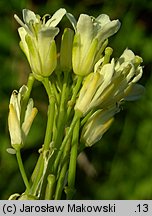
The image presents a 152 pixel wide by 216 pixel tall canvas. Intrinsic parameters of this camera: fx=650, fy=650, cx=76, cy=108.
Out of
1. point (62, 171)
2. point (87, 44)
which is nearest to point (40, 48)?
point (87, 44)

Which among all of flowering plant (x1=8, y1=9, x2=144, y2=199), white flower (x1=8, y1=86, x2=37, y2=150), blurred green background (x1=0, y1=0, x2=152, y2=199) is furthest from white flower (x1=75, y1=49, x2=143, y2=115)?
blurred green background (x1=0, y1=0, x2=152, y2=199)

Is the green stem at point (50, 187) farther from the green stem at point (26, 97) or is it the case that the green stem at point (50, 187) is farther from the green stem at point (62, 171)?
the green stem at point (26, 97)

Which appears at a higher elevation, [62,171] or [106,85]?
[106,85]

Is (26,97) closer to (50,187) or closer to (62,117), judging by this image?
(62,117)

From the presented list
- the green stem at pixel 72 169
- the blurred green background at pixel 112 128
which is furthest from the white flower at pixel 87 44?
the blurred green background at pixel 112 128

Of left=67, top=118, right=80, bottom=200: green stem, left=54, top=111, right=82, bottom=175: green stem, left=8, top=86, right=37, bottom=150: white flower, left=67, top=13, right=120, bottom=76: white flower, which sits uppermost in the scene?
left=67, top=13, right=120, bottom=76: white flower

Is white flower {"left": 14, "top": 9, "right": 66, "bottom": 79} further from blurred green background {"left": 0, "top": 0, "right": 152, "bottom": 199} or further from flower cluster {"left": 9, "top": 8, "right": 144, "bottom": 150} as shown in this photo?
blurred green background {"left": 0, "top": 0, "right": 152, "bottom": 199}

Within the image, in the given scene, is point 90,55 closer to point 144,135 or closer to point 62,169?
point 62,169
